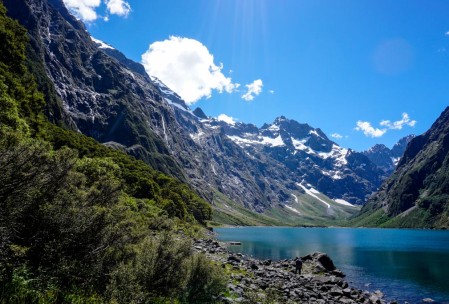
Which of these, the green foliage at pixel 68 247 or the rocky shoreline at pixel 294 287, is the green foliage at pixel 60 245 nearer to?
the green foliage at pixel 68 247

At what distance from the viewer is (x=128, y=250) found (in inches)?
748

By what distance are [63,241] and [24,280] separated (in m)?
2.20

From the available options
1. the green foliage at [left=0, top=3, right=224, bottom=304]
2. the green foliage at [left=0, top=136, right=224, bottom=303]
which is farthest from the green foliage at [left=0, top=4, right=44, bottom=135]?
the green foliage at [left=0, top=136, right=224, bottom=303]

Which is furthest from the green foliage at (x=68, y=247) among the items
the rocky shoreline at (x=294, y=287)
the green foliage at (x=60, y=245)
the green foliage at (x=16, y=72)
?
the green foliage at (x=16, y=72)

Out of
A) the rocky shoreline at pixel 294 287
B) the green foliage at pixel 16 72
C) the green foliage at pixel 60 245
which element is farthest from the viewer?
the green foliage at pixel 16 72

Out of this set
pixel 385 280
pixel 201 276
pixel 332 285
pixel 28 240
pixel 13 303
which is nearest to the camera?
pixel 13 303

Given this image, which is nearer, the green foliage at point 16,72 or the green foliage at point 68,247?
the green foliage at point 68,247

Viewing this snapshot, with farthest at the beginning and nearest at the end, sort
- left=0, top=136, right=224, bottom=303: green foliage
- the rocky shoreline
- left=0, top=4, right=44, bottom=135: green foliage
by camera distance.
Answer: left=0, top=4, right=44, bottom=135: green foliage < the rocky shoreline < left=0, top=136, right=224, bottom=303: green foliage

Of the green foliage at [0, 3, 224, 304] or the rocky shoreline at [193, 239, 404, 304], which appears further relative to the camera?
the rocky shoreline at [193, 239, 404, 304]

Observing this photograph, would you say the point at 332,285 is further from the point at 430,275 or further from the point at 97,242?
the point at 97,242

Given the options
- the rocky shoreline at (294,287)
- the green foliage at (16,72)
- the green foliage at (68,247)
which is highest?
the green foliage at (16,72)

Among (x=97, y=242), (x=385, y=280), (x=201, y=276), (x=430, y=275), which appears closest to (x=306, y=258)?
(x=385, y=280)

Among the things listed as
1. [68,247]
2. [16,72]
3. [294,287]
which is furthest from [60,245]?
[16,72]

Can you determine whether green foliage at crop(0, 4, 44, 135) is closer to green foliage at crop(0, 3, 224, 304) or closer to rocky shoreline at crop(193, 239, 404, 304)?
rocky shoreline at crop(193, 239, 404, 304)
